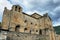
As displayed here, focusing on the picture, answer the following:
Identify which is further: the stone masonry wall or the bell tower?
the bell tower

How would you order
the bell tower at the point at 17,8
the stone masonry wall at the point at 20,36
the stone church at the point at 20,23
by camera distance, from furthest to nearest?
the bell tower at the point at 17,8
the stone church at the point at 20,23
the stone masonry wall at the point at 20,36

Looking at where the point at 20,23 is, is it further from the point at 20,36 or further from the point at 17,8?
the point at 20,36

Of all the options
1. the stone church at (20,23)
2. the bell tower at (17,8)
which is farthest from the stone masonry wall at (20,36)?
the bell tower at (17,8)

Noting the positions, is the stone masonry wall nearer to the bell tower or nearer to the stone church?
the stone church

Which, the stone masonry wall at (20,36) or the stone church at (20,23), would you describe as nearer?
the stone masonry wall at (20,36)

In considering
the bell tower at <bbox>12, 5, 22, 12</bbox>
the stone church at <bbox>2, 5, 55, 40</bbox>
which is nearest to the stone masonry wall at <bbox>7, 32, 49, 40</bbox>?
the stone church at <bbox>2, 5, 55, 40</bbox>

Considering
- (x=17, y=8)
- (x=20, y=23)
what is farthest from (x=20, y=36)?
(x=17, y=8)

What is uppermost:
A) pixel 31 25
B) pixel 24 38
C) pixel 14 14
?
pixel 14 14

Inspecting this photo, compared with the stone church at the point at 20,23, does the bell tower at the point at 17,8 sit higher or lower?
higher

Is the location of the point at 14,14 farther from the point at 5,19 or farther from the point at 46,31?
the point at 46,31

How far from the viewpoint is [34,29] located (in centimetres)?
4009

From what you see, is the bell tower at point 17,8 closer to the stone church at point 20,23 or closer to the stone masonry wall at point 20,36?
the stone church at point 20,23

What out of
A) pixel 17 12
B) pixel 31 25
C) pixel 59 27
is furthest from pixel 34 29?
pixel 59 27

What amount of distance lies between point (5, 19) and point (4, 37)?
16.4m
